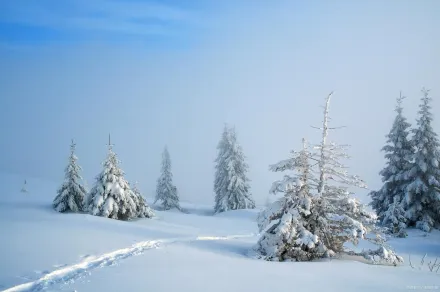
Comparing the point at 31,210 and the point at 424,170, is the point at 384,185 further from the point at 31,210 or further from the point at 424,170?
the point at 31,210

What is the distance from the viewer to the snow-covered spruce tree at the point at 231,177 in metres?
45.2

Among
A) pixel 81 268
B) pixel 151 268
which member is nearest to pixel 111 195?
pixel 81 268

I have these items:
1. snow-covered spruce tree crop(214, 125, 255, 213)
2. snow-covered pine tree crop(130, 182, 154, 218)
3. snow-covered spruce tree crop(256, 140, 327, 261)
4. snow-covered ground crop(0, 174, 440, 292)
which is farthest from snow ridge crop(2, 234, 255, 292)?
snow-covered spruce tree crop(214, 125, 255, 213)

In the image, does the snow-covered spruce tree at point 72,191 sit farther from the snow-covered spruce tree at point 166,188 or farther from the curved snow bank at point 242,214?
the snow-covered spruce tree at point 166,188

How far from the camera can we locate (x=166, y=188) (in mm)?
49531

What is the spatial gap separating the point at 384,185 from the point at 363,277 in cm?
2043

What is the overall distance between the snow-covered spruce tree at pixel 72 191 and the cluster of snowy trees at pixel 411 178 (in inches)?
895

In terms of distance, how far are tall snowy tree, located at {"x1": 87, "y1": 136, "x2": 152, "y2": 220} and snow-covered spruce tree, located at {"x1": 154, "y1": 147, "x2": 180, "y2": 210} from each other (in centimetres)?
2331

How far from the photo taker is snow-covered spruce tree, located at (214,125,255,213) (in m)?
45.2

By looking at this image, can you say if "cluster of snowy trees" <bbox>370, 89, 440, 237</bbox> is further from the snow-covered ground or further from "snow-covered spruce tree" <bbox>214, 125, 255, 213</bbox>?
"snow-covered spruce tree" <bbox>214, 125, 255, 213</bbox>

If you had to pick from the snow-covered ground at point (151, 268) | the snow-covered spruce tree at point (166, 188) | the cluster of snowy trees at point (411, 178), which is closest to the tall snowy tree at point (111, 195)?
the snow-covered ground at point (151, 268)

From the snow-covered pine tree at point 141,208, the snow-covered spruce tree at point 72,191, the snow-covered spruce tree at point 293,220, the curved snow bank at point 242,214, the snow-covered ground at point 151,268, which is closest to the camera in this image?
the snow-covered ground at point 151,268

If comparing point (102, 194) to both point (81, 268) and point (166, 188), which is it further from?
point (166, 188)

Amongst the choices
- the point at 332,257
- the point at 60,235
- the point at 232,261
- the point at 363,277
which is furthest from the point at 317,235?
the point at 60,235
